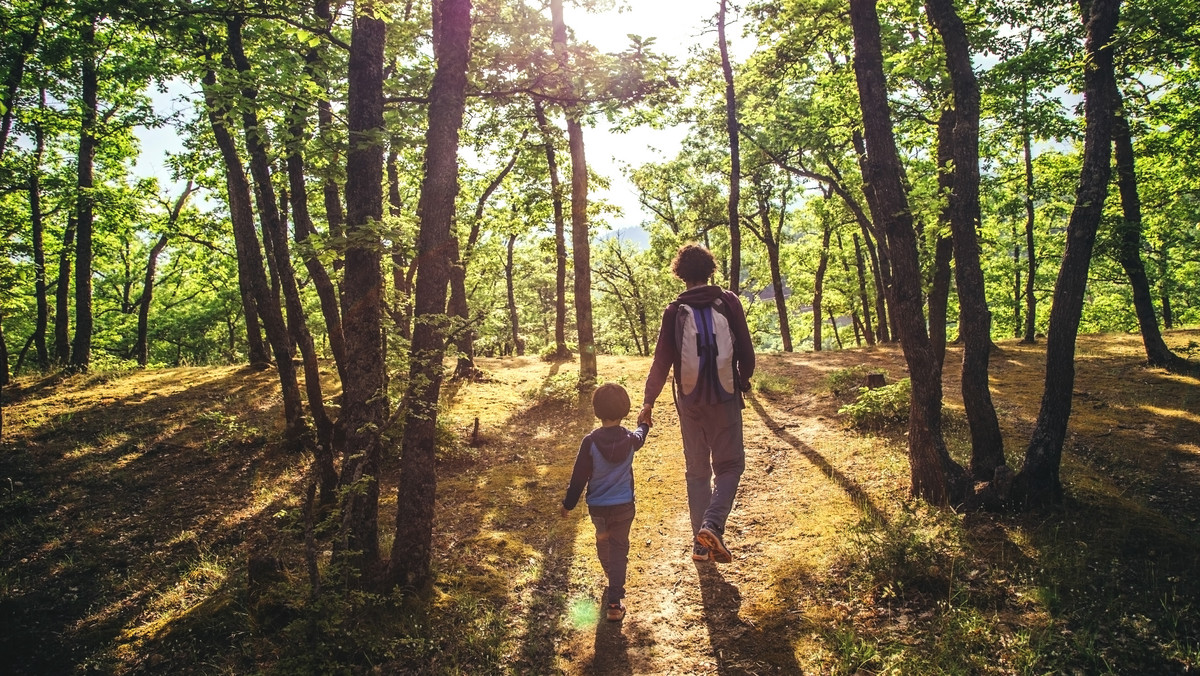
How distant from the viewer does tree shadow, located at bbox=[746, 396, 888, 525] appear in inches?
244

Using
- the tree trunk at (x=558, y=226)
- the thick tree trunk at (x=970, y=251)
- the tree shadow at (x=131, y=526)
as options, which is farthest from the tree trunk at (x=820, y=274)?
the tree shadow at (x=131, y=526)

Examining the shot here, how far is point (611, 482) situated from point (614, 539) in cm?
56

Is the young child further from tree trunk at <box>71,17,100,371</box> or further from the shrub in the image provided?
tree trunk at <box>71,17,100,371</box>

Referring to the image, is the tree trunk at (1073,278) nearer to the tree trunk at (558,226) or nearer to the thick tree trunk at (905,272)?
the thick tree trunk at (905,272)

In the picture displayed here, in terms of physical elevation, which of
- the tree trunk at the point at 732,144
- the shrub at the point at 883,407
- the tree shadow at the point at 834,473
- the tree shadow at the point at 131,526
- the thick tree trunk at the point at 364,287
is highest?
the tree trunk at the point at 732,144

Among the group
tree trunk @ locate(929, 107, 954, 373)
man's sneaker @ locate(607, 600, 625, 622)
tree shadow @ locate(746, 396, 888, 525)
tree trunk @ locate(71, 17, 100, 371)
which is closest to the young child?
man's sneaker @ locate(607, 600, 625, 622)

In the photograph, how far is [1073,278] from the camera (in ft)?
18.7

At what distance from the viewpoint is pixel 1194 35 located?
22.0ft

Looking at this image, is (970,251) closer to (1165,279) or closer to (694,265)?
(694,265)

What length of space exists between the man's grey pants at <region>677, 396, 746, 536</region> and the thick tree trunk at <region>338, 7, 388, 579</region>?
9.84 ft

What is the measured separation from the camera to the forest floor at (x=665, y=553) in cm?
419

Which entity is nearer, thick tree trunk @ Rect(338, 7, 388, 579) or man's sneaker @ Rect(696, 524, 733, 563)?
man's sneaker @ Rect(696, 524, 733, 563)

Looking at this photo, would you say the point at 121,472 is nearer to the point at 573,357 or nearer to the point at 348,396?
the point at 348,396

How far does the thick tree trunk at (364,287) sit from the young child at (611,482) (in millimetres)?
1988
